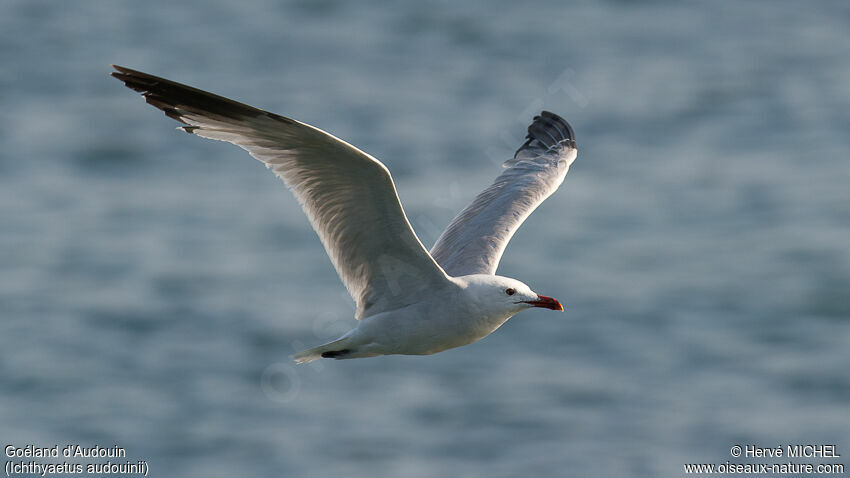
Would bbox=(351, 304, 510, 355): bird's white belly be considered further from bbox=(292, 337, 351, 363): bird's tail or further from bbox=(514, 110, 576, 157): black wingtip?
bbox=(514, 110, 576, 157): black wingtip

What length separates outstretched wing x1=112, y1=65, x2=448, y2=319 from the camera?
796 centimetres

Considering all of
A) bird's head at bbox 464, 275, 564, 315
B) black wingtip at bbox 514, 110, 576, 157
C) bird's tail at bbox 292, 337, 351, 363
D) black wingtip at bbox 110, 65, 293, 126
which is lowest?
bird's tail at bbox 292, 337, 351, 363

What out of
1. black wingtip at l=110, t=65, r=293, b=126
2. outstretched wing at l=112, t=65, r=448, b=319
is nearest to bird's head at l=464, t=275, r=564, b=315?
outstretched wing at l=112, t=65, r=448, b=319

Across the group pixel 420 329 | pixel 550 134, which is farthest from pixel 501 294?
pixel 550 134

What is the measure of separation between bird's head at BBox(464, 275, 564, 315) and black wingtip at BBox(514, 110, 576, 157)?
12.9 feet

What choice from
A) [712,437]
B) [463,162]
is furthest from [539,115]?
[463,162]

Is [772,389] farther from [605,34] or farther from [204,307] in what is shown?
[605,34]

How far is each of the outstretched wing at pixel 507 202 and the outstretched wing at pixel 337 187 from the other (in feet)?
3.73

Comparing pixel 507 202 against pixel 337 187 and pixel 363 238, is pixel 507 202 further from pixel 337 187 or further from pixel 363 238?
pixel 337 187

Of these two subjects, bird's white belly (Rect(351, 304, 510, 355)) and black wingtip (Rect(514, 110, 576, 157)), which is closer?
bird's white belly (Rect(351, 304, 510, 355))

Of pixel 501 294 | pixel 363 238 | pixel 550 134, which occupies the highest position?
pixel 550 134

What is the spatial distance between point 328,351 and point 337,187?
4.18 feet

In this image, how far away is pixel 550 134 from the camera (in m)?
12.6

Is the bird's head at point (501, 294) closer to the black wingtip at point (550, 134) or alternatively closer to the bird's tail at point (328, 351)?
the bird's tail at point (328, 351)
